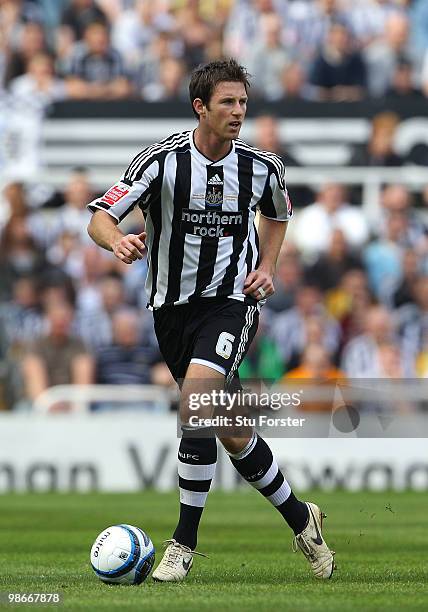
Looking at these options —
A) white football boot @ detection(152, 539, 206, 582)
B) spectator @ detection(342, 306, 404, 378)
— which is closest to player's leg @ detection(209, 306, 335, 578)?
white football boot @ detection(152, 539, 206, 582)

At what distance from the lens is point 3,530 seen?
10.3 m

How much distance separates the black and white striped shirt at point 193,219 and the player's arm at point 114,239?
0.19 m

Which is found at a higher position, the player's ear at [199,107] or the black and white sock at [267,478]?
the player's ear at [199,107]

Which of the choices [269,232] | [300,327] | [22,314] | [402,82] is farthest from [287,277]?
[269,232]

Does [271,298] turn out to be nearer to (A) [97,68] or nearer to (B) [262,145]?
(B) [262,145]

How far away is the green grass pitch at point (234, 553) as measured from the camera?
5.89 metres

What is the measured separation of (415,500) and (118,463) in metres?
3.58

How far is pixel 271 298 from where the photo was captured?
1582cm

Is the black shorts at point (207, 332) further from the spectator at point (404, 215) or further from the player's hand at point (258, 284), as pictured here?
the spectator at point (404, 215)

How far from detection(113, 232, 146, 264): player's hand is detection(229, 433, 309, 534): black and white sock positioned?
3.81ft

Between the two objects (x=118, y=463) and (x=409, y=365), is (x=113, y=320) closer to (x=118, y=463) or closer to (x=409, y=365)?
(x=118, y=463)

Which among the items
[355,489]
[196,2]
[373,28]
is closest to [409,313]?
[355,489]

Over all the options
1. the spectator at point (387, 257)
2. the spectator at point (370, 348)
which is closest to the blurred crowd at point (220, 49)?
the spectator at point (387, 257)

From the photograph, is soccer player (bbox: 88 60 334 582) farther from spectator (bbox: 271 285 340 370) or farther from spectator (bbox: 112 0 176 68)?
spectator (bbox: 112 0 176 68)
